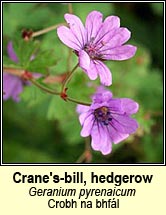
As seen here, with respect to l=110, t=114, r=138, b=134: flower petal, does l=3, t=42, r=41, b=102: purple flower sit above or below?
above

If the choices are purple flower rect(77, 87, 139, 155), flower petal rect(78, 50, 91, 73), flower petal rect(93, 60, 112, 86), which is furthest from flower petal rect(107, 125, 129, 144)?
flower petal rect(78, 50, 91, 73)

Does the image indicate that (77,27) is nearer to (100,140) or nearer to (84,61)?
(84,61)

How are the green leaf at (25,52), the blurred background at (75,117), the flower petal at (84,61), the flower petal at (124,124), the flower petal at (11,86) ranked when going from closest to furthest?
the flower petal at (84,61)
the flower petal at (124,124)
the green leaf at (25,52)
the flower petal at (11,86)
the blurred background at (75,117)

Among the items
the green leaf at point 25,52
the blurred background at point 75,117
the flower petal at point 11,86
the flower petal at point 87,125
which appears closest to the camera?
the flower petal at point 87,125

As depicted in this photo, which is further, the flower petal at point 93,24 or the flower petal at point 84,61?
the flower petal at point 93,24

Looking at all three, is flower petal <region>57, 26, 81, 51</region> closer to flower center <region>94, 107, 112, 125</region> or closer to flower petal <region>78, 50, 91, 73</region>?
flower petal <region>78, 50, 91, 73</region>

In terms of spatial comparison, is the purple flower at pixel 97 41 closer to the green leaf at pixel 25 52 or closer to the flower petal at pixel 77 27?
the flower petal at pixel 77 27

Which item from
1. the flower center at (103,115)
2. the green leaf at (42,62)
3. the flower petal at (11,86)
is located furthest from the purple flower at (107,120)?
the flower petal at (11,86)

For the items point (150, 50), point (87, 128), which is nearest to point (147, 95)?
point (150, 50)
